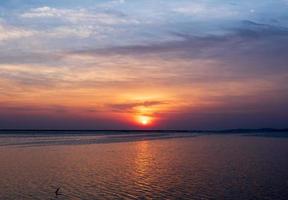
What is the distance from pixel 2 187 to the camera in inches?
1042

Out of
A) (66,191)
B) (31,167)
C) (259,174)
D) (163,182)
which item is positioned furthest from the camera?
(31,167)

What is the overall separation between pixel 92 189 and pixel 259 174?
12868 mm

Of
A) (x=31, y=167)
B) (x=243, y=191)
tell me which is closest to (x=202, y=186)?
(x=243, y=191)

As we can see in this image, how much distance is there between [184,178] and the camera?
30.1 meters

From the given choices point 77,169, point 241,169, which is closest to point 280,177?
point 241,169

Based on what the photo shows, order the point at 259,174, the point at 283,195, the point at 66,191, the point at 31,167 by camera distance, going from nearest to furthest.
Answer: the point at 283,195 → the point at 66,191 → the point at 259,174 → the point at 31,167

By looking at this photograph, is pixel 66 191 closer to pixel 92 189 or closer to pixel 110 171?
pixel 92 189

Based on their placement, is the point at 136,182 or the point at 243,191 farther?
the point at 136,182

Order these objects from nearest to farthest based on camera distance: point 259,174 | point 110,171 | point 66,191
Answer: point 66,191
point 259,174
point 110,171

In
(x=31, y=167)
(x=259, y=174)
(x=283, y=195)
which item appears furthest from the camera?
(x=31, y=167)

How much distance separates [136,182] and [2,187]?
8.29 m

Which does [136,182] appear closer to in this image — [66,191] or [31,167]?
[66,191]

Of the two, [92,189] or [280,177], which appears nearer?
[92,189]

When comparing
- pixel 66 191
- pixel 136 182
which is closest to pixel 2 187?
pixel 66 191
